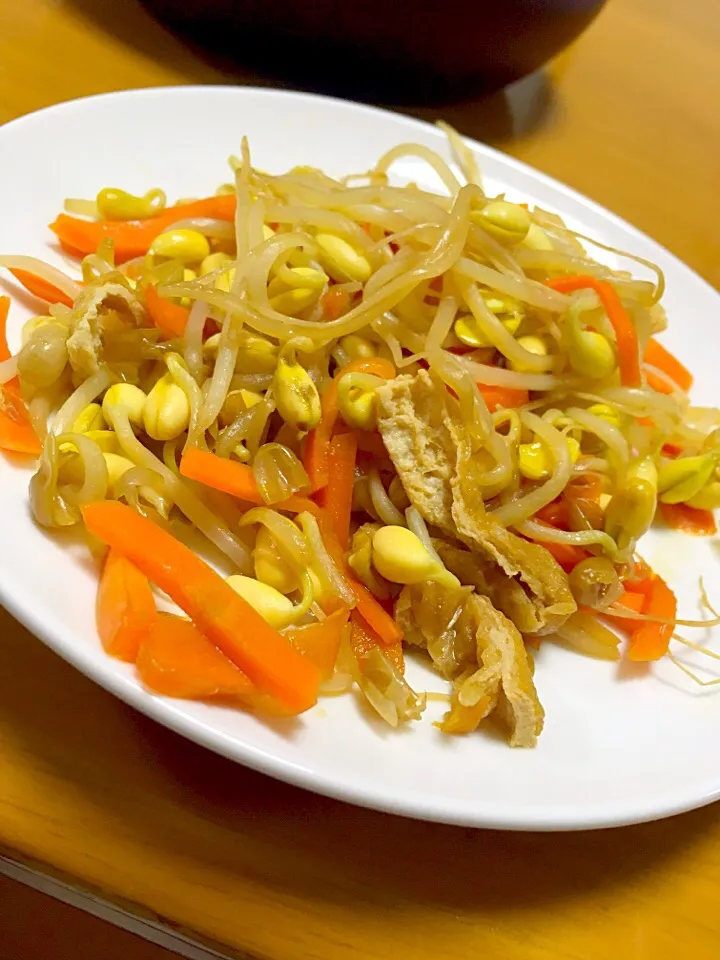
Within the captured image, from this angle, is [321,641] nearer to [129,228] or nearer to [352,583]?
[352,583]

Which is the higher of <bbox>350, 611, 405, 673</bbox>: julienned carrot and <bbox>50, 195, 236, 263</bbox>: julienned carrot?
<bbox>50, 195, 236, 263</bbox>: julienned carrot

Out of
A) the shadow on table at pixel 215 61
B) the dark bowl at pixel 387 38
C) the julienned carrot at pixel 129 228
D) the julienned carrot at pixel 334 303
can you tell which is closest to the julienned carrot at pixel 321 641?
the julienned carrot at pixel 334 303

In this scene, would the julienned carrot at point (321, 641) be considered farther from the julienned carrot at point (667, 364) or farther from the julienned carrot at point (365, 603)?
the julienned carrot at point (667, 364)

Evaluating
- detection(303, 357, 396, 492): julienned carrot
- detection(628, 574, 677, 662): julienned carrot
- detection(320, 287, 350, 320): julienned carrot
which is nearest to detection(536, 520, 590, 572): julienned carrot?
detection(628, 574, 677, 662): julienned carrot

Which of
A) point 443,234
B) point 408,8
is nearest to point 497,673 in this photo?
point 443,234

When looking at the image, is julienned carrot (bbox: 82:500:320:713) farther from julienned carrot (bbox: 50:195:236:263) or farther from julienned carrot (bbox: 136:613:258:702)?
julienned carrot (bbox: 50:195:236:263)
